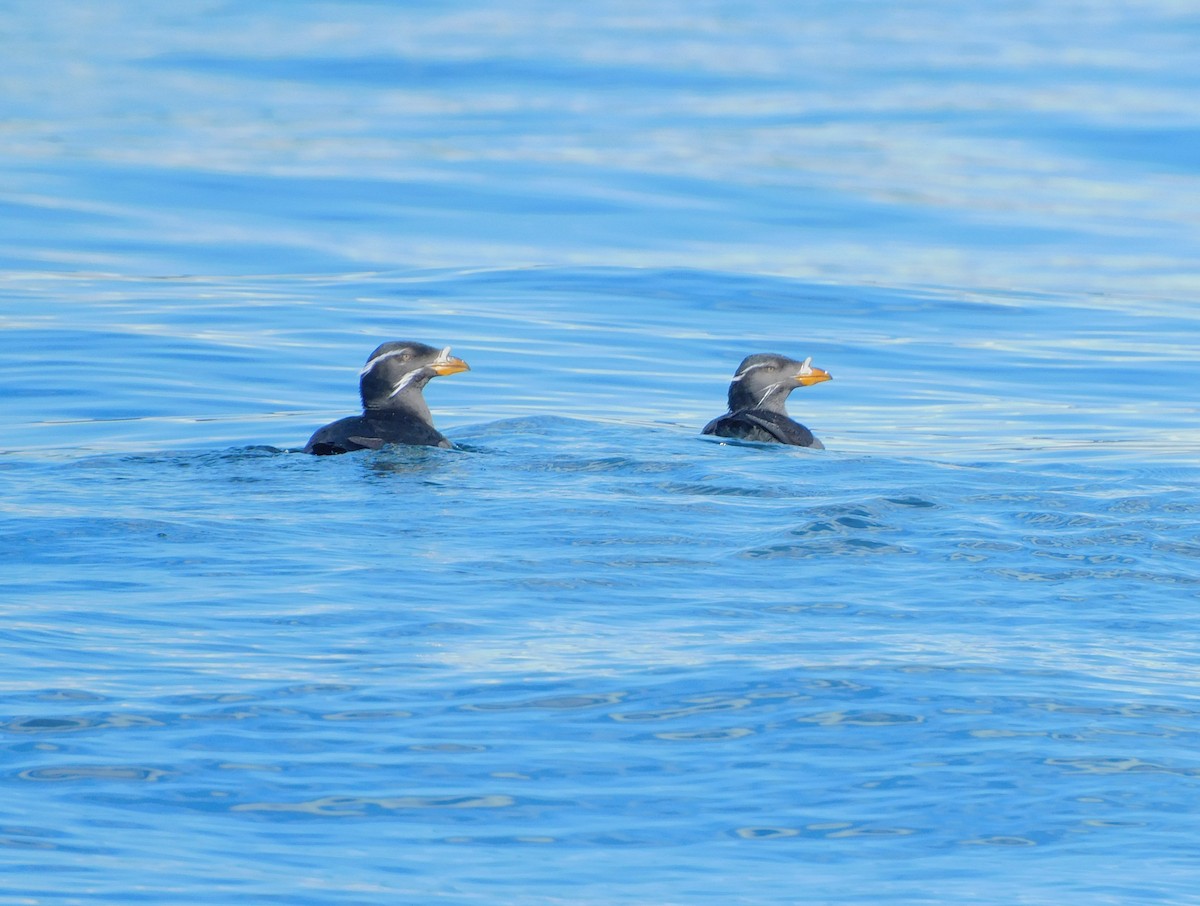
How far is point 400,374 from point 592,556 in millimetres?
3590

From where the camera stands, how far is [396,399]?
1266 cm

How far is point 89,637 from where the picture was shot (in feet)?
26.1

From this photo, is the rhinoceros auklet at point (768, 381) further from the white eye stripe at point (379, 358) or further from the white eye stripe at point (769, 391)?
the white eye stripe at point (379, 358)

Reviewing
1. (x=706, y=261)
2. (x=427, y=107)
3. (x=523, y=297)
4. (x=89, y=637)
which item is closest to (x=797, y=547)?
(x=89, y=637)

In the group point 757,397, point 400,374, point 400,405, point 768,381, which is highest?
point 768,381

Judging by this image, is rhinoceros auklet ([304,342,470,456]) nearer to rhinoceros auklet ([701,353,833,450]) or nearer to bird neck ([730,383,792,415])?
rhinoceros auklet ([701,353,833,450])

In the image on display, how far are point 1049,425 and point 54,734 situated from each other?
10653mm

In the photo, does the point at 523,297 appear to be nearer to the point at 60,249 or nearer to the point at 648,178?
the point at 60,249

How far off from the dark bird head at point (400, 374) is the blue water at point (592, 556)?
487mm

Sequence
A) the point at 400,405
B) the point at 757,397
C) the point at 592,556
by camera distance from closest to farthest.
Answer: the point at 592,556 → the point at 400,405 → the point at 757,397

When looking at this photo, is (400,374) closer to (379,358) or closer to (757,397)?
(379,358)

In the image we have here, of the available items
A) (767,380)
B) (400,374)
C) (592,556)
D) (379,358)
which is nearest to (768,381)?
(767,380)

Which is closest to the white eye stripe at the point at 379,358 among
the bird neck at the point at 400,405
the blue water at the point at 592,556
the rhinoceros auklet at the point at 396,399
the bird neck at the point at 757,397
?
the rhinoceros auklet at the point at 396,399

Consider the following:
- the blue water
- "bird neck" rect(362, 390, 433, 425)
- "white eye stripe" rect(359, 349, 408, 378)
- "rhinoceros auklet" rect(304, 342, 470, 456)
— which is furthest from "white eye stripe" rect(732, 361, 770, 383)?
"white eye stripe" rect(359, 349, 408, 378)
